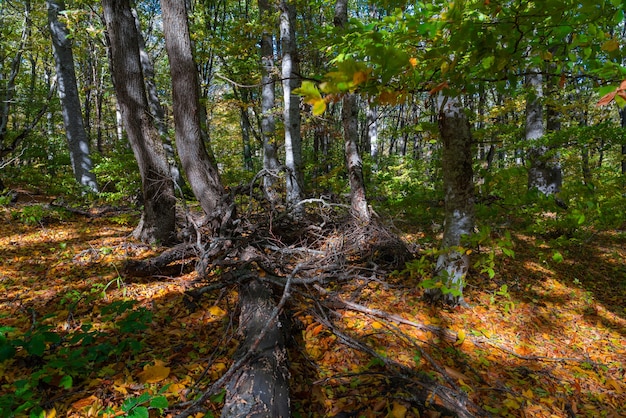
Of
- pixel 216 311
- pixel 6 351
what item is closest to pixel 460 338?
A: pixel 216 311

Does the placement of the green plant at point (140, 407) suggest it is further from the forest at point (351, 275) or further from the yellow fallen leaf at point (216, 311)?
the yellow fallen leaf at point (216, 311)

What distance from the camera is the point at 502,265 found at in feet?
17.3

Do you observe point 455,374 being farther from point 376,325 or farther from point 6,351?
point 6,351

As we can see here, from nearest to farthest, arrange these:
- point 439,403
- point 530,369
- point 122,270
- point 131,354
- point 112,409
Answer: point 112,409 → point 439,403 → point 131,354 → point 530,369 → point 122,270

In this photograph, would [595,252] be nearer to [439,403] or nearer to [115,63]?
[439,403]

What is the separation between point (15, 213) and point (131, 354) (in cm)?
593

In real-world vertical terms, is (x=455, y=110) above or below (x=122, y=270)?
above

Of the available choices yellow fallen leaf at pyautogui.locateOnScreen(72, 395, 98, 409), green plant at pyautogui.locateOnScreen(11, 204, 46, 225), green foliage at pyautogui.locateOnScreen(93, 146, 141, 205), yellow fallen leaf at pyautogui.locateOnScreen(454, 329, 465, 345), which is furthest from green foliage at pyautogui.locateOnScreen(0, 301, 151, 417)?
green foliage at pyautogui.locateOnScreen(93, 146, 141, 205)

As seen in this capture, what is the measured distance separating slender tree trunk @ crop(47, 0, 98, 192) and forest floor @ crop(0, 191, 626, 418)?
3.78 m

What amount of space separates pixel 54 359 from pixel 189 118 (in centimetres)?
354

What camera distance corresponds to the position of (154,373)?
2453 millimetres

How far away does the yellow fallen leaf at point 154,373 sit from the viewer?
2.39m

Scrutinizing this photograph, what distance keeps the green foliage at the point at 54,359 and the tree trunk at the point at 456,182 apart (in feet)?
9.45

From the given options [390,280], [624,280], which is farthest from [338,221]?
[624,280]
